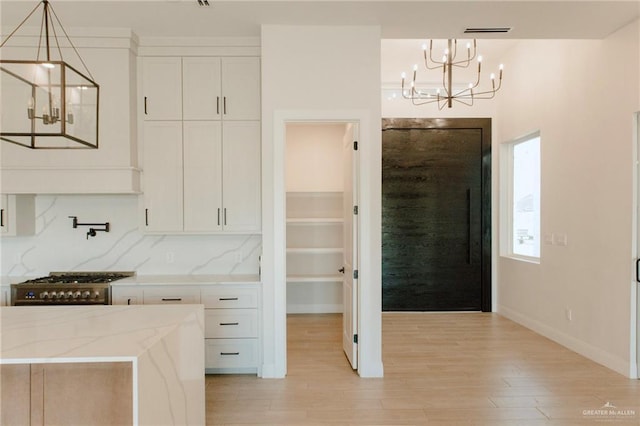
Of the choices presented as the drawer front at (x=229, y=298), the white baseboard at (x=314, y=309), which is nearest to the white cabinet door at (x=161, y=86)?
the drawer front at (x=229, y=298)

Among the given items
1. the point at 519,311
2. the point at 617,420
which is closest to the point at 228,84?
the point at 617,420

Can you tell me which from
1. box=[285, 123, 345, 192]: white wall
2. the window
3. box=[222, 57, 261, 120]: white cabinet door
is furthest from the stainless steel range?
the window

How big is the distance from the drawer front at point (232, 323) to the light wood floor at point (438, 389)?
0.39 metres

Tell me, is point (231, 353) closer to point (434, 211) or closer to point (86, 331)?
point (86, 331)

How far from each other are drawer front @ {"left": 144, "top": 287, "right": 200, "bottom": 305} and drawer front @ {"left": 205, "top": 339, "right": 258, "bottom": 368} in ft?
1.34

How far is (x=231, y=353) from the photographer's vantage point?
3.56m

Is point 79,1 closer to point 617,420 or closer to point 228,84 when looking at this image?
point 228,84

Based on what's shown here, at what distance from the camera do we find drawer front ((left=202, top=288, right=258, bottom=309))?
3549 mm

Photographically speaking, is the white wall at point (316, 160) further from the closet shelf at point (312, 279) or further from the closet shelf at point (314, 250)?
the closet shelf at point (312, 279)

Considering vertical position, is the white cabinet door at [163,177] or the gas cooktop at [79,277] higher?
the white cabinet door at [163,177]

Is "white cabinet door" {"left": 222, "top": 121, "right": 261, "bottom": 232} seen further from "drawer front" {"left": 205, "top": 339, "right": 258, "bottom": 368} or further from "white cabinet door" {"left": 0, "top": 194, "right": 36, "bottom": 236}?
"white cabinet door" {"left": 0, "top": 194, "right": 36, "bottom": 236}

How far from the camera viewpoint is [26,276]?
3971 mm

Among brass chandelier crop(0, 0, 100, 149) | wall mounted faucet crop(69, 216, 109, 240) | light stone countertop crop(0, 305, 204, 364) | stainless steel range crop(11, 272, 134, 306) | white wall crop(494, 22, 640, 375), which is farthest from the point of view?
wall mounted faucet crop(69, 216, 109, 240)

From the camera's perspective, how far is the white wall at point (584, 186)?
3.54 m
